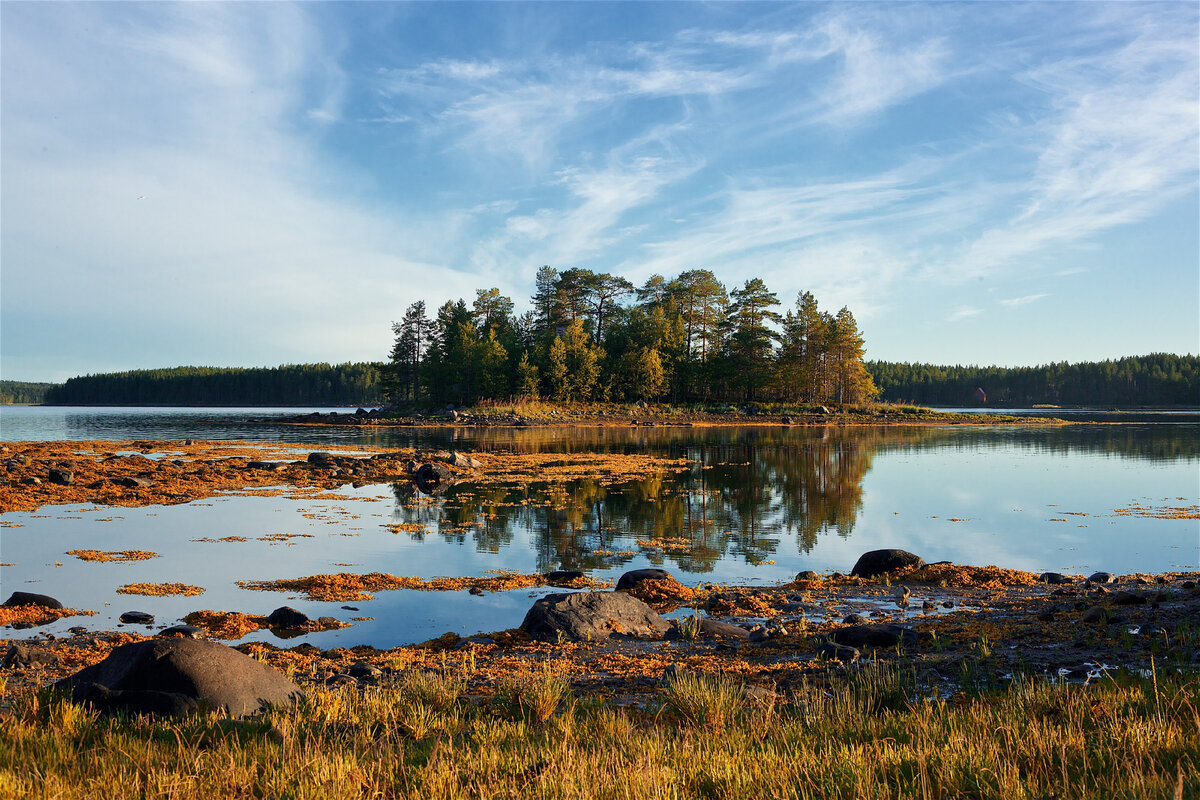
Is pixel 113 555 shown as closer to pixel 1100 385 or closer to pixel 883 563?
pixel 883 563

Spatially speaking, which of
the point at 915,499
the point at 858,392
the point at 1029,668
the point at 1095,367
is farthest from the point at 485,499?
the point at 1095,367

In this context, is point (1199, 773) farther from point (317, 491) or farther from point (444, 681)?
point (317, 491)

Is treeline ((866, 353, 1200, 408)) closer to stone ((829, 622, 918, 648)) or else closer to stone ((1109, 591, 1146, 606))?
stone ((1109, 591, 1146, 606))

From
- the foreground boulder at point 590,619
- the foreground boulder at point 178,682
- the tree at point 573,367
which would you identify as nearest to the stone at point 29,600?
the foreground boulder at point 178,682

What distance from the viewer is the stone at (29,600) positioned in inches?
434

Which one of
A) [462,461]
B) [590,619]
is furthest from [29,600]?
[462,461]

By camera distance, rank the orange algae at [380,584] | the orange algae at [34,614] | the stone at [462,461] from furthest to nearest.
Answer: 1. the stone at [462,461]
2. the orange algae at [380,584]
3. the orange algae at [34,614]

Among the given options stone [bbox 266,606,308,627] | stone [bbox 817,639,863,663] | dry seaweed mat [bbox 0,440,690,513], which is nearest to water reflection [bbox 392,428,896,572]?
dry seaweed mat [bbox 0,440,690,513]

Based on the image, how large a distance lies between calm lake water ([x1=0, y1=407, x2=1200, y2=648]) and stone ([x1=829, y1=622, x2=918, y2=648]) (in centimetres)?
413

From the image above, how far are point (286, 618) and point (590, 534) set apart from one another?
8420 mm

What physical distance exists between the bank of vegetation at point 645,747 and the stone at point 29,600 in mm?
5768

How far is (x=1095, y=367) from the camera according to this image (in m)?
186

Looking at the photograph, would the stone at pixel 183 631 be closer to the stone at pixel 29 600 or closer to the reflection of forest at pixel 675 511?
the stone at pixel 29 600

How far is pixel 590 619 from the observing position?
33.0 feet
